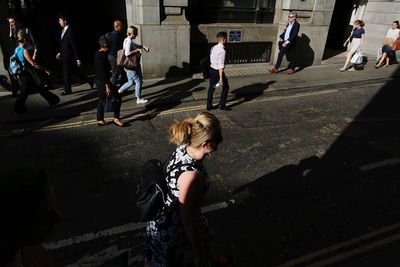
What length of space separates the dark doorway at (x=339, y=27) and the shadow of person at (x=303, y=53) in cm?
Result: 296

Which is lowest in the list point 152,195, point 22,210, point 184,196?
point 152,195

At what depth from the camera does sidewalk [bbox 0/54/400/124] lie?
321 inches

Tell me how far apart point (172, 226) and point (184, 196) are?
0.44 m

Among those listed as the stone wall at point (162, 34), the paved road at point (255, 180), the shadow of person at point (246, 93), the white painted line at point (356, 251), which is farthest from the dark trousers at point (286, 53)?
the white painted line at point (356, 251)

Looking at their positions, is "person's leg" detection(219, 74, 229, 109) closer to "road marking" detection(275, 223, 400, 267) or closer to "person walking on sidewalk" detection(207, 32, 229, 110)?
"person walking on sidewalk" detection(207, 32, 229, 110)

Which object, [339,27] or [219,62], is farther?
[339,27]

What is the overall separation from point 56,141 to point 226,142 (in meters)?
3.61

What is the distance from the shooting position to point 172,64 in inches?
438

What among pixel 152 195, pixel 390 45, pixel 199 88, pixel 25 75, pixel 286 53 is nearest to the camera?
pixel 152 195

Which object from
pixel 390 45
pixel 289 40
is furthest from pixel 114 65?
pixel 390 45

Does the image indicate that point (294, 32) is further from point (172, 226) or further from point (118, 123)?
point (172, 226)

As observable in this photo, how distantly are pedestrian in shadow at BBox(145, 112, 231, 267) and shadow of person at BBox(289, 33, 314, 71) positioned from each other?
37.3 ft

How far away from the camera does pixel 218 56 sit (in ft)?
25.3

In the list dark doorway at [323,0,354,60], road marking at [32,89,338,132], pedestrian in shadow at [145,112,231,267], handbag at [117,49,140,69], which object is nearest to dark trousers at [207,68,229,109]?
road marking at [32,89,338,132]
